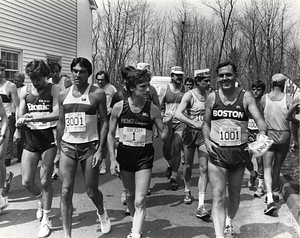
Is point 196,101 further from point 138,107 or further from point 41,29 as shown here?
point 41,29

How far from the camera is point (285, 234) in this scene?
4246 mm

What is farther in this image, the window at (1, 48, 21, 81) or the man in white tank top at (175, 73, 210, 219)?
the window at (1, 48, 21, 81)

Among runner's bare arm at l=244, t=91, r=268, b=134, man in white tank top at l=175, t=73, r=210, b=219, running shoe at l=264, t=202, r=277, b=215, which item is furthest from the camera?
man in white tank top at l=175, t=73, r=210, b=219

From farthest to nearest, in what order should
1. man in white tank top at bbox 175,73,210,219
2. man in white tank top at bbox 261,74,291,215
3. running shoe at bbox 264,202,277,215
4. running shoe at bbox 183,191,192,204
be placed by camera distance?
running shoe at bbox 183,191,192,204, man in white tank top at bbox 261,74,291,215, man in white tank top at bbox 175,73,210,219, running shoe at bbox 264,202,277,215

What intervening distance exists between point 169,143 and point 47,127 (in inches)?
103

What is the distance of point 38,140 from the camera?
436 cm

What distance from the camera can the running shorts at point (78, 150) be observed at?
12.5ft

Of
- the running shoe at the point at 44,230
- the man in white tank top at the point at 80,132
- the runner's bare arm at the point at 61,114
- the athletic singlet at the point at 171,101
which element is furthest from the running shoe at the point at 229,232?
the athletic singlet at the point at 171,101

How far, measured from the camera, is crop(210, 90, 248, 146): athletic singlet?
3633mm

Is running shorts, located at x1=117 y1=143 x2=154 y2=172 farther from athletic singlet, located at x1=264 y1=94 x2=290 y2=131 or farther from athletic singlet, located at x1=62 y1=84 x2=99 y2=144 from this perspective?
athletic singlet, located at x1=264 y1=94 x2=290 y2=131

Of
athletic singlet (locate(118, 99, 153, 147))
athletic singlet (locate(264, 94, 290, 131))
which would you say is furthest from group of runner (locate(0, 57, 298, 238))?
athletic singlet (locate(264, 94, 290, 131))

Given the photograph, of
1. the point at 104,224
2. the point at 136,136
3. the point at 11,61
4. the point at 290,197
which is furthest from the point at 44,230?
the point at 11,61

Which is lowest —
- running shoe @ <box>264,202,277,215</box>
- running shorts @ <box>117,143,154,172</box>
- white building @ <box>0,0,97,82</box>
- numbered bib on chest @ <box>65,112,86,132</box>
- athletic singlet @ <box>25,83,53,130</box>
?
running shoe @ <box>264,202,277,215</box>

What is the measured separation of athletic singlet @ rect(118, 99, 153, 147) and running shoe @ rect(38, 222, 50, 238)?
1466 millimetres
